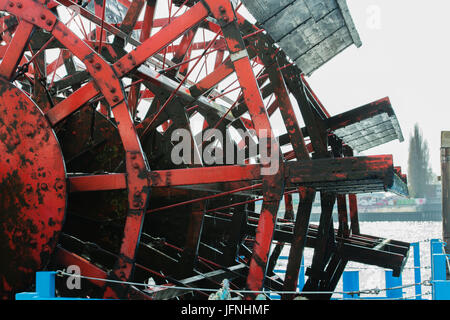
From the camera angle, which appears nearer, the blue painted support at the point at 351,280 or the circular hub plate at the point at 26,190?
the circular hub plate at the point at 26,190

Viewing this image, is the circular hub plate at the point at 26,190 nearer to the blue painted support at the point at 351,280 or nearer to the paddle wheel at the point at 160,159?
the paddle wheel at the point at 160,159

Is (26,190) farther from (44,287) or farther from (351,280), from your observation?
(351,280)

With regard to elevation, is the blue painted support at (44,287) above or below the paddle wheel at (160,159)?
below

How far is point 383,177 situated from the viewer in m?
5.17

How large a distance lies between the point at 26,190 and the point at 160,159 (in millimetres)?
2632

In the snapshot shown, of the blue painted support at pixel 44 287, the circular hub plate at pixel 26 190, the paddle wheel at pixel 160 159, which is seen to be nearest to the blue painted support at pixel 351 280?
the paddle wheel at pixel 160 159

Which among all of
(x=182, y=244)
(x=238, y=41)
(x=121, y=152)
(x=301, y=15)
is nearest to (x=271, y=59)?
(x=301, y=15)

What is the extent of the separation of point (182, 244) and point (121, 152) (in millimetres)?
2114

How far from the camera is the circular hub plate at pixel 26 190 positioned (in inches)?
241

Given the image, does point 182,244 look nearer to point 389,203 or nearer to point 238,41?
point 238,41

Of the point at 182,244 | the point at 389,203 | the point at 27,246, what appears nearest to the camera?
the point at 27,246

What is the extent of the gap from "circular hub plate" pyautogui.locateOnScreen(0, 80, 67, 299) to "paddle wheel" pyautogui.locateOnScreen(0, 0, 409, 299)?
2cm

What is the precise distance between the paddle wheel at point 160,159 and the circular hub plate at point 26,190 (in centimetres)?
2
